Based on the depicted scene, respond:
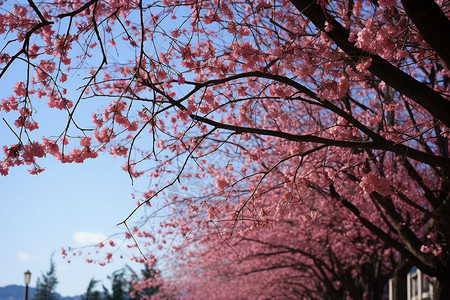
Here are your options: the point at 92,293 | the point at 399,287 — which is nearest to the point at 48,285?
the point at 92,293

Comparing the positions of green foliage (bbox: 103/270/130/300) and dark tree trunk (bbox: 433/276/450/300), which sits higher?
green foliage (bbox: 103/270/130/300)

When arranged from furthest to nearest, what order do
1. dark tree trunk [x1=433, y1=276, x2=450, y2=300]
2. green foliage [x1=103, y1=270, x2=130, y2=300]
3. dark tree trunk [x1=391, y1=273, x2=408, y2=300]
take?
green foliage [x1=103, y1=270, x2=130, y2=300] < dark tree trunk [x1=391, y1=273, x2=408, y2=300] < dark tree trunk [x1=433, y1=276, x2=450, y2=300]

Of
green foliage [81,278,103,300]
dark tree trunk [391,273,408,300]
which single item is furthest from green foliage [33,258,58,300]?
dark tree trunk [391,273,408,300]

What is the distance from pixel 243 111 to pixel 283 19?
1.28 metres

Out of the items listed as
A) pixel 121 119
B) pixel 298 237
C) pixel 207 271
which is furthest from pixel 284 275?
pixel 121 119

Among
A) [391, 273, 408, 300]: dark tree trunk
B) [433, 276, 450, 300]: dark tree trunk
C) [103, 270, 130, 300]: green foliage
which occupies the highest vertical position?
[103, 270, 130, 300]: green foliage

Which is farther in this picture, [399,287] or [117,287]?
[117,287]

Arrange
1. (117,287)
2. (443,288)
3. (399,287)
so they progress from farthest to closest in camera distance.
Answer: (117,287) → (399,287) → (443,288)

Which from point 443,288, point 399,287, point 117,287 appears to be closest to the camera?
point 443,288

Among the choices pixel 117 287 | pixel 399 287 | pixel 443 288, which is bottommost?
pixel 443 288

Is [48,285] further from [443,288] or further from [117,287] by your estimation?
[443,288]

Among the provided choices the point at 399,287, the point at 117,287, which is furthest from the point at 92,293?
the point at 399,287

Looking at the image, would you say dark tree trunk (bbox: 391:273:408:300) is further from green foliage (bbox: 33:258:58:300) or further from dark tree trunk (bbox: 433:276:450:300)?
green foliage (bbox: 33:258:58:300)

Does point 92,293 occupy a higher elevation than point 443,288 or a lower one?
higher
